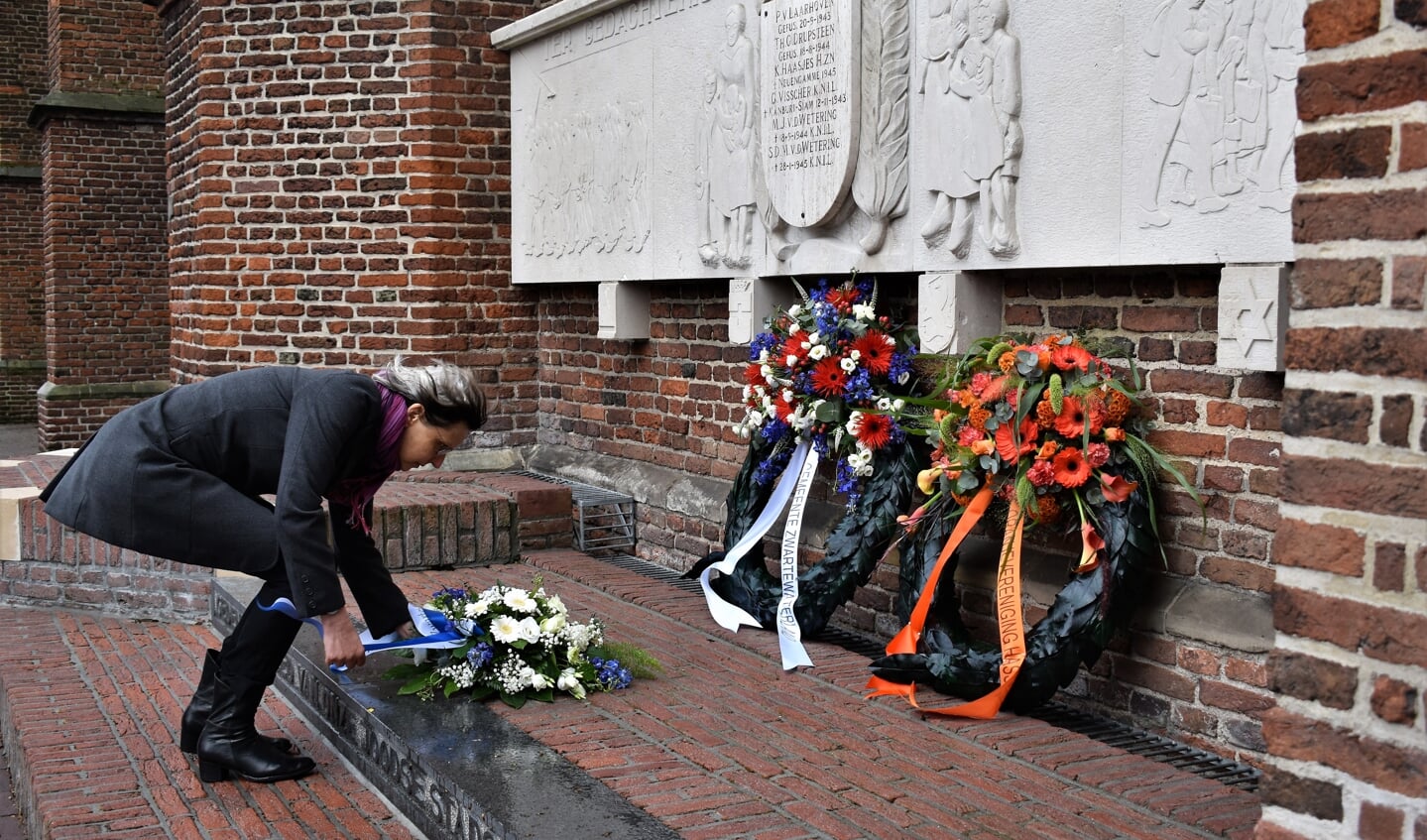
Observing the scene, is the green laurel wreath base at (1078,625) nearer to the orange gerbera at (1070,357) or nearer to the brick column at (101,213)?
the orange gerbera at (1070,357)

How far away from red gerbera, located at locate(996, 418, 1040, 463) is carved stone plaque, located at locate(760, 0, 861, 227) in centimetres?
150

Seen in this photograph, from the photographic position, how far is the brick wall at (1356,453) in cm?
210

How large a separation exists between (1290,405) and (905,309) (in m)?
3.49

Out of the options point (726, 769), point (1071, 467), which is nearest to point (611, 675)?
point (726, 769)

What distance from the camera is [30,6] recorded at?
2061 cm

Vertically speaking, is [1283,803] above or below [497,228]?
below

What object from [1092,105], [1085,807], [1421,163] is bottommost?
[1085,807]

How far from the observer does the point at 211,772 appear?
4211 mm

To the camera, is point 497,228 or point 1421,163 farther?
point 497,228

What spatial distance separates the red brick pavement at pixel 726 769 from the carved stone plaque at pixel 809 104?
184 centimetres

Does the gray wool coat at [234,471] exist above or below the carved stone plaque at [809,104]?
below

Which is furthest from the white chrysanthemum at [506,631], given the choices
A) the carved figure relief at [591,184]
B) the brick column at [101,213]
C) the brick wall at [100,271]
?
the brick column at [101,213]

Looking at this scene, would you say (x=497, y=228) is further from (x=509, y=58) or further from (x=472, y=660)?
(x=472, y=660)

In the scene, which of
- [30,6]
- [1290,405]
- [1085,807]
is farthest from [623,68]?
[30,6]
